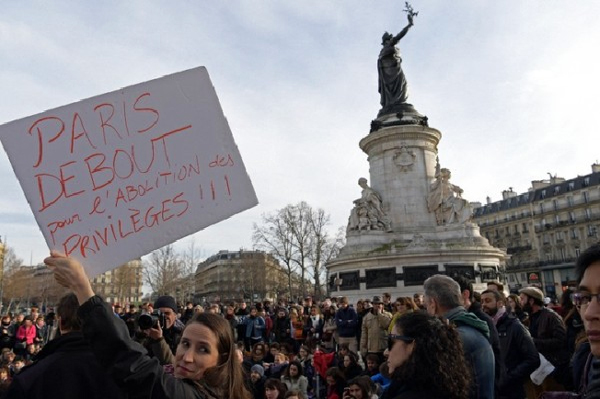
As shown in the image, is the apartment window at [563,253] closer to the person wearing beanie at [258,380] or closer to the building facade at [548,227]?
the building facade at [548,227]

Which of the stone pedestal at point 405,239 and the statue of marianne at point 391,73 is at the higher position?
the statue of marianne at point 391,73

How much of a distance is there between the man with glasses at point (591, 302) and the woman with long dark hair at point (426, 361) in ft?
1.90

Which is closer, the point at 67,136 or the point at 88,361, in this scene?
the point at 88,361

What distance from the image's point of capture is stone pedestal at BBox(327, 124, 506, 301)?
18688 millimetres

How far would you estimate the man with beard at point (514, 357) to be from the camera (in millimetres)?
5133

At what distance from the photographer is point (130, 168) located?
2631 millimetres

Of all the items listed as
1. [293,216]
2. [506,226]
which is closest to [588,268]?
[293,216]

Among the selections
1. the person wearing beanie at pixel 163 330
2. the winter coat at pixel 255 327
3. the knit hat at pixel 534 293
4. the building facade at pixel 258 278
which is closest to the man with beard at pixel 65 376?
the person wearing beanie at pixel 163 330

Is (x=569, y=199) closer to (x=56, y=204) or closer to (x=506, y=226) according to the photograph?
(x=506, y=226)

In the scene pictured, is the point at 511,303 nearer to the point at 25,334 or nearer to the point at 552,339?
the point at 552,339

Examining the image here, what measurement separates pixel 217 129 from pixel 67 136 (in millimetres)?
824

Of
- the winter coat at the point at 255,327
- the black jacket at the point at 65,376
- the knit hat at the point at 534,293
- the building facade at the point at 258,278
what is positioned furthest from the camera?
Result: the building facade at the point at 258,278

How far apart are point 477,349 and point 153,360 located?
2.42m

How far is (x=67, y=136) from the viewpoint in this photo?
2.54 metres
